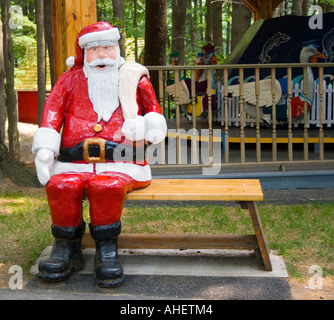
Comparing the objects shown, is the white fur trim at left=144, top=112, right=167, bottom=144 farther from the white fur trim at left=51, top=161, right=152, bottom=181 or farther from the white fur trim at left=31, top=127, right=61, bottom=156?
the white fur trim at left=31, top=127, right=61, bottom=156

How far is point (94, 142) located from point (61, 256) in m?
0.87

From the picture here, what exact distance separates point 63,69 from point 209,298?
267 cm

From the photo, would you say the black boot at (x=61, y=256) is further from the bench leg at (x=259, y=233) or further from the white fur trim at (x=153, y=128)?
the bench leg at (x=259, y=233)

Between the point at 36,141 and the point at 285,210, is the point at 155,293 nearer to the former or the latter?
the point at 36,141

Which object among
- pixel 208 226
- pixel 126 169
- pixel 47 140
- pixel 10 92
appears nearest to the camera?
pixel 47 140

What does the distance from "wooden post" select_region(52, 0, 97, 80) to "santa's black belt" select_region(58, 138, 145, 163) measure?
1310 mm

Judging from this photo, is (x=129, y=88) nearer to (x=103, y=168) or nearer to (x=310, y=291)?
(x=103, y=168)

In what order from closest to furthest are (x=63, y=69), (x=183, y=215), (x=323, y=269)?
1. (x=323, y=269)
2. (x=63, y=69)
3. (x=183, y=215)

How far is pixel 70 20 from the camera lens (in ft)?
16.5

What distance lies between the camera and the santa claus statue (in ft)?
12.8

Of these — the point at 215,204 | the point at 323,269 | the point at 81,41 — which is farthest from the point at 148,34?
the point at 323,269

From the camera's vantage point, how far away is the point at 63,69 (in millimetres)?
5215

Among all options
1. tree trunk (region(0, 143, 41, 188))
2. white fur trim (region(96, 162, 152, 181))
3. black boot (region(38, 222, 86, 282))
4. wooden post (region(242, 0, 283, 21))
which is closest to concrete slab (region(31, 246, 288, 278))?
black boot (region(38, 222, 86, 282))

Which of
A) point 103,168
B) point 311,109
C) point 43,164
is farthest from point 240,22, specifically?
point 43,164
